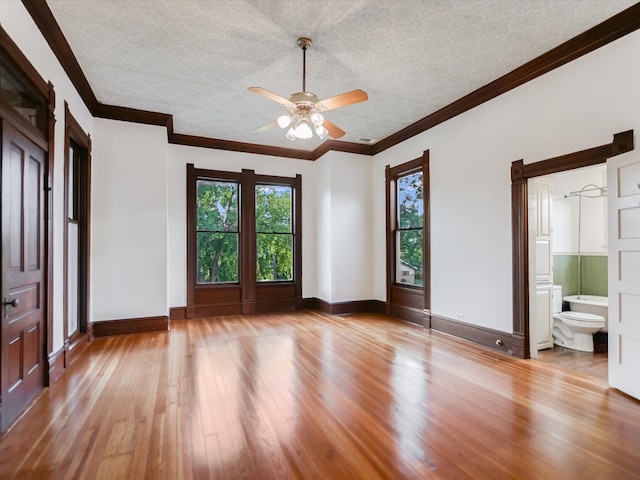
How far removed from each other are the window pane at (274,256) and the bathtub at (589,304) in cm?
470

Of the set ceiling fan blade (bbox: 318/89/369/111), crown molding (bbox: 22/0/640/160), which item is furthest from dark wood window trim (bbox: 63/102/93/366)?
ceiling fan blade (bbox: 318/89/369/111)

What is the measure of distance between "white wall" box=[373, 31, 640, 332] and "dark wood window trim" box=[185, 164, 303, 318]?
2.76 meters

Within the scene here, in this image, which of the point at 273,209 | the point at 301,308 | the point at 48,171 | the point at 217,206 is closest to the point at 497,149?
the point at 273,209

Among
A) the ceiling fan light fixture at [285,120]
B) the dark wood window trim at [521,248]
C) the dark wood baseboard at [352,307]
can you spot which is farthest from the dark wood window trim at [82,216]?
the dark wood window trim at [521,248]

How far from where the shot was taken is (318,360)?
12.4 feet

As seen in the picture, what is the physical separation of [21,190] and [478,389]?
4.10 metres

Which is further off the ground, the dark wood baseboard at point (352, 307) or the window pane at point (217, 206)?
the window pane at point (217, 206)

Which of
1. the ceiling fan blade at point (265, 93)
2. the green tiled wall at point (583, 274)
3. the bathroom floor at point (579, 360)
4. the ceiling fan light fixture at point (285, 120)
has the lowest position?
the bathroom floor at point (579, 360)

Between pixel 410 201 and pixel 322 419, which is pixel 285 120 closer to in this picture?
pixel 322 419

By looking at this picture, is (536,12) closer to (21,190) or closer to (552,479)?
(552,479)

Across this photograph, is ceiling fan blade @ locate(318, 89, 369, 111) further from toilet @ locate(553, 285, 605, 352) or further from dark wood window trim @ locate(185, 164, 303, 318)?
toilet @ locate(553, 285, 605, 352)

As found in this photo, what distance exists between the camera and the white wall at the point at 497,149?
119 inches

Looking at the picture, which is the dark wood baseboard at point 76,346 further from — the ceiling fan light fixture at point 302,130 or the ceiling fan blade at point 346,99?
the ceiling fan blade at point 346,99

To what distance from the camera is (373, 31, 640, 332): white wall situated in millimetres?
3029
